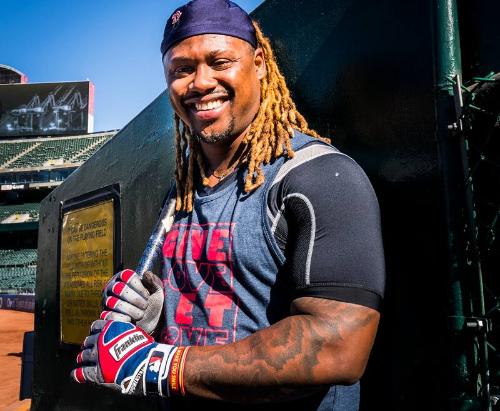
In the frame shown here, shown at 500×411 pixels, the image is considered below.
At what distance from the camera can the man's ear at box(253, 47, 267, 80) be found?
72.5 inches

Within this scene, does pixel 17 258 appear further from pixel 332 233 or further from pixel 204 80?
pixel 332 233

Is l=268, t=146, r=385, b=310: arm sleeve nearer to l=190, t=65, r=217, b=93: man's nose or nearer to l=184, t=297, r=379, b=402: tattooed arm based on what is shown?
l=184, t=297, r=379, b=402: tattooed arm

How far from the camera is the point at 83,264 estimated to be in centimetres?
Answer: 418

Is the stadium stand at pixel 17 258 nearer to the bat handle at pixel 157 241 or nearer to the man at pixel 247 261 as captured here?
the bat handle at pixel 157 241

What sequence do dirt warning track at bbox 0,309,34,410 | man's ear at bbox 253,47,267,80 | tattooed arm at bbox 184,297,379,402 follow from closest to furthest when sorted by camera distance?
tattooed arm at bbox 184,297,379,402, man's ear at bbox 253,47,267,80, dirt warning track at bbox 0,309,34,410

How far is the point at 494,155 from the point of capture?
4.65ft

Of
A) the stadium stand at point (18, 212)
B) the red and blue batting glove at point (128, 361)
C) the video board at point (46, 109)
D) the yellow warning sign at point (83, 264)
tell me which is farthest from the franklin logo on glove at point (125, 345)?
the video board at point (46, 109)

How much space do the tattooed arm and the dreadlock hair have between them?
1.57 ft

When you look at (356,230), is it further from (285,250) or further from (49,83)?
(49,83)

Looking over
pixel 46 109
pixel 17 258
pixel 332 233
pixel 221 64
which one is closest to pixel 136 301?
pixel 332 233

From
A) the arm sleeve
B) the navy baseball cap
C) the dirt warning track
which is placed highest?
the navy baseball cap

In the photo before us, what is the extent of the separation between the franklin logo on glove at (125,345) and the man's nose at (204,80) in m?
0.87

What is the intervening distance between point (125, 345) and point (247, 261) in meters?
0.45

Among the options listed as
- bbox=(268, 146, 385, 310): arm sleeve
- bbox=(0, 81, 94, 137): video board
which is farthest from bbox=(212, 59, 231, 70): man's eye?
bbox=(0, 81, 94, 137): video board
